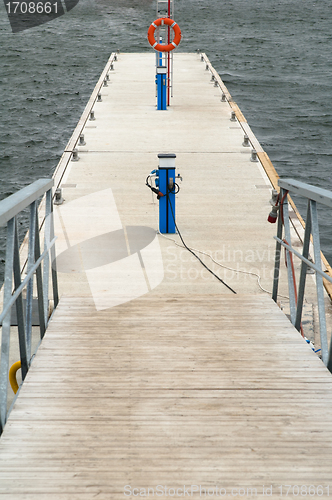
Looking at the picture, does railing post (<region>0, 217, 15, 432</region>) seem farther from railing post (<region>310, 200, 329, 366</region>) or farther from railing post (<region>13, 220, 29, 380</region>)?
railing post (<region>310, 200, 329, 366</region>)

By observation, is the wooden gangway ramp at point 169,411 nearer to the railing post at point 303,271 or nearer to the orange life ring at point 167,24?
the railing post at point 303,271

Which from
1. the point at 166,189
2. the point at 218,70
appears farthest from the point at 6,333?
the point at 218,70

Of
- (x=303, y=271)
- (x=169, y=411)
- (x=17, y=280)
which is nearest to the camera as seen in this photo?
(x=169, y=411)

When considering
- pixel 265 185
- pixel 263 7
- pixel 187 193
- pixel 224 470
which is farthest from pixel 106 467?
pixel 263 7

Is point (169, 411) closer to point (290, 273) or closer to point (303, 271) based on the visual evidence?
point (303, 271)

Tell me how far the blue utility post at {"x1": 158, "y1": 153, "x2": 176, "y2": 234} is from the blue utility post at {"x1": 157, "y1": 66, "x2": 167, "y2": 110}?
6932mm

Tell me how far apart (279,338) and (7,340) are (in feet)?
6.39

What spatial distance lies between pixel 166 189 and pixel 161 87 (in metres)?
7.23

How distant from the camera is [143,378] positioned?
3.44 metres

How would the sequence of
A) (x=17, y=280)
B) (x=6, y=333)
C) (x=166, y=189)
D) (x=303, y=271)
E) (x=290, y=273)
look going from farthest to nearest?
(x=166, y=189) → (x=290, y=273) → (x=303, y=271) → (x=17, y=280) → (x=6, y=333)

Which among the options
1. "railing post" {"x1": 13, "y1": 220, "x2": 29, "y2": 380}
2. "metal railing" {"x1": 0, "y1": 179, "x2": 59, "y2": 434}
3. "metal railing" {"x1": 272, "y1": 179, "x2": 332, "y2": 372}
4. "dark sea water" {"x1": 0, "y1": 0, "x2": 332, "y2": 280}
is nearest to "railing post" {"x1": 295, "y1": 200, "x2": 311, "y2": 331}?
"metal railing" {"x1": 272, "y1": 179, "x2": 332, "y2": 372}

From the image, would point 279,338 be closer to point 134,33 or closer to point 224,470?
point 224,470

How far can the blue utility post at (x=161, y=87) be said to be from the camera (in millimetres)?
13500

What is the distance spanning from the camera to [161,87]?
45.0 feet
